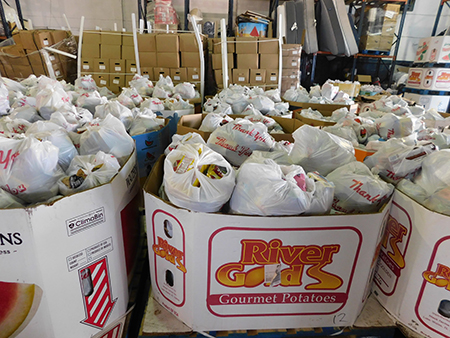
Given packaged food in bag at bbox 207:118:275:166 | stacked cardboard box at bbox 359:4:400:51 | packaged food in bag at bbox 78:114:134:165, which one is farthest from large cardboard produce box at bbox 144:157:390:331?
stacked cardboard box at bbox 359:4:400:51

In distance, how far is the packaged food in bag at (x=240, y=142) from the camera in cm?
144

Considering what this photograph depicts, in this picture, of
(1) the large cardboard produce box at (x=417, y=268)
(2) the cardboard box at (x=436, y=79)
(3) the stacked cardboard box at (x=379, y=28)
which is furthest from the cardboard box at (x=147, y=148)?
(3) the stacked cardboard box at (x=379, y=28)

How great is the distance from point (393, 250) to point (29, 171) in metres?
1.34

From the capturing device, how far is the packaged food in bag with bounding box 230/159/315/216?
0.84 metres

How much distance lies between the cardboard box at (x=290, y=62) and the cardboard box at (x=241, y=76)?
68 cm

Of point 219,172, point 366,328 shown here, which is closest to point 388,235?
point 366,328

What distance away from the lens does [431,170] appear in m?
1.02

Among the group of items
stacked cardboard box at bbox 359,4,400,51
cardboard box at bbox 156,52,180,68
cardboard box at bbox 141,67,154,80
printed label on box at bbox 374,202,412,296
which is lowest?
printed label on box at bbox 374,202,412,296

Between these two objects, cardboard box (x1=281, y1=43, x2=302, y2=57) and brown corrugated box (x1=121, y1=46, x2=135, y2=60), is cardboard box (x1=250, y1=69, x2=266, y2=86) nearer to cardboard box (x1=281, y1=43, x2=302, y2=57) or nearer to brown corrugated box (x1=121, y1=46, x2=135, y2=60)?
cardboard box (x1=281, y1=43, x2=302, y2=57)

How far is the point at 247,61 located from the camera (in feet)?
14.0

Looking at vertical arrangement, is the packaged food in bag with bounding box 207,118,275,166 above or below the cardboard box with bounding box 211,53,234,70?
below

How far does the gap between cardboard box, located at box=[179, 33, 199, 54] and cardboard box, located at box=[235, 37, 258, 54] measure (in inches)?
25.6

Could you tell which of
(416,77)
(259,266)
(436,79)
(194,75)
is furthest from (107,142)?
Result: (416,77)

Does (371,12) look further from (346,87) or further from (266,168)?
(266,168)
